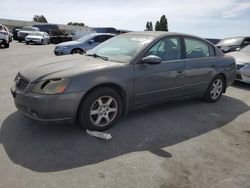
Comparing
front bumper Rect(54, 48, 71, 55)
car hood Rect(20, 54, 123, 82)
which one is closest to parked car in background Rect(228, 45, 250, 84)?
car hood Rect(20, 54, 123, 82)

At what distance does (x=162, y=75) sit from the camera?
17.4ft

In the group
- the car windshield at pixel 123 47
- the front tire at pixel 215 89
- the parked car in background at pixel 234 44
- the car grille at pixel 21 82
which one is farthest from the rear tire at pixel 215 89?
the parked car in background at pixel 234 44

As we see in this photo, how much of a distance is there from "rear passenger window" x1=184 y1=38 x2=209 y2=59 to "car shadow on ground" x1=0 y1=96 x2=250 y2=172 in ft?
3.81

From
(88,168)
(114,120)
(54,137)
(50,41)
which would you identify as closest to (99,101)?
(114,120)

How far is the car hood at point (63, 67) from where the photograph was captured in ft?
14.0

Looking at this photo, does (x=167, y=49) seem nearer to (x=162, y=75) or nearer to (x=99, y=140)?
(x=162, y=75)

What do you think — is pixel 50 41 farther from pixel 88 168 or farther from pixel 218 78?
pixel 88 168

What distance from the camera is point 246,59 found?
29.8ft

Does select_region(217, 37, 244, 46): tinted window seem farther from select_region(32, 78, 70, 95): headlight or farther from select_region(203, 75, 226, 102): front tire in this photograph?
select_region(32, 78, 70, 95): headlight

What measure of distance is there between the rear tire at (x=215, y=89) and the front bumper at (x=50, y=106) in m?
3.44

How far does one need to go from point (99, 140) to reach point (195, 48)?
122 inches

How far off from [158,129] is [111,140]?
3.13 ft

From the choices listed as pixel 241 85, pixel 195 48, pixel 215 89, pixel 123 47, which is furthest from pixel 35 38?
pixel 123 47

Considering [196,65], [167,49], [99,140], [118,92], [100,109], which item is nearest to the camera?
[99,140]
